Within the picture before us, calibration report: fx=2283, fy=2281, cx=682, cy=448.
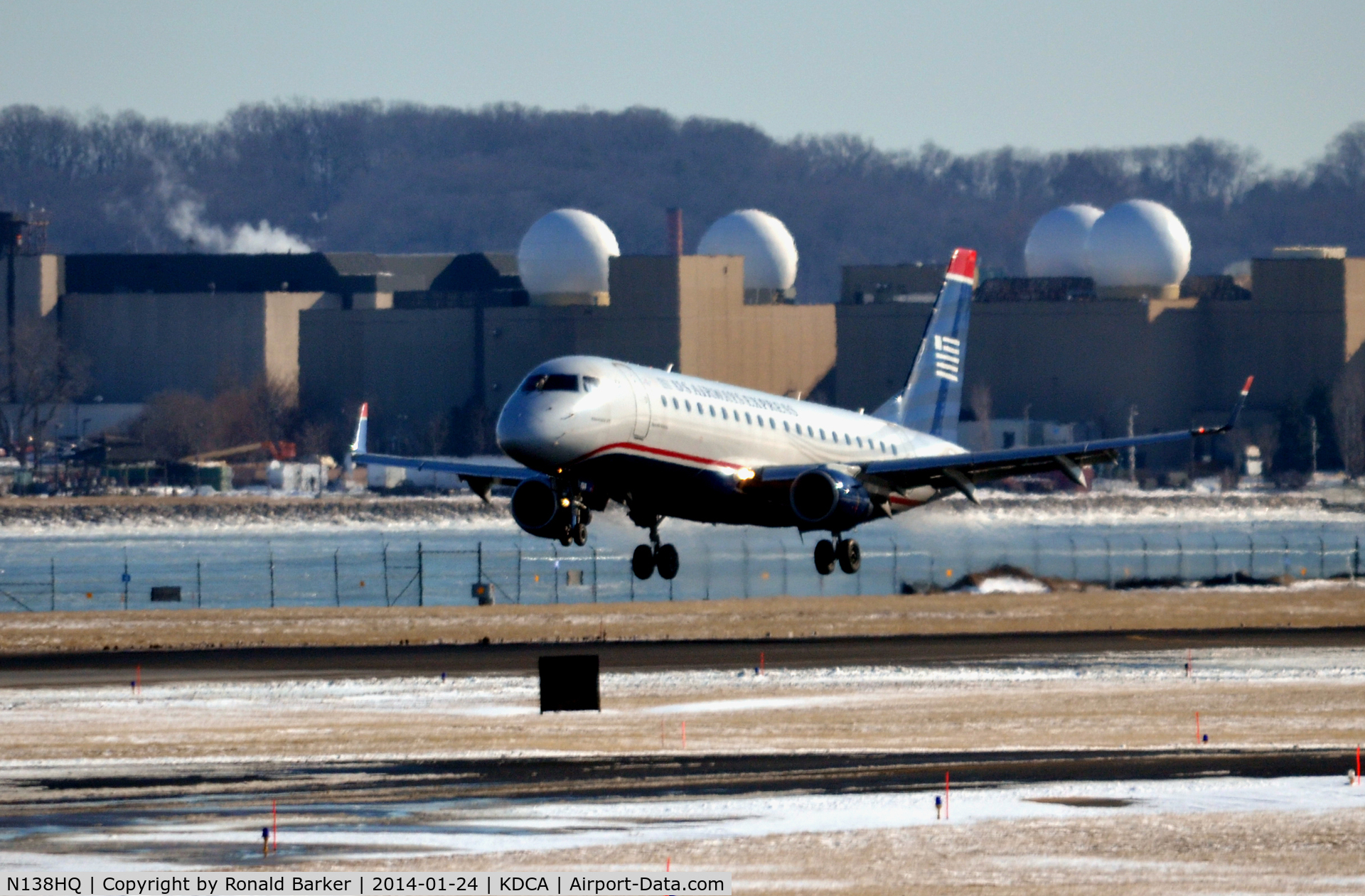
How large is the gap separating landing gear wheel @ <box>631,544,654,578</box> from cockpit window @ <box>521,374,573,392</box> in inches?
310

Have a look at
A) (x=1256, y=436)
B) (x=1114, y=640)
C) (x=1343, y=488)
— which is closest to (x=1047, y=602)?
A: (x=1114, y=640)

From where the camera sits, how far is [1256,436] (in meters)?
199

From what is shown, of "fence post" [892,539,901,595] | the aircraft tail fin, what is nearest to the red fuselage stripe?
the aircraft tail fin

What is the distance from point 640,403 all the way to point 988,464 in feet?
44.6

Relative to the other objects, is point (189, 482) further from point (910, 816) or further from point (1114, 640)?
point (910, 816)

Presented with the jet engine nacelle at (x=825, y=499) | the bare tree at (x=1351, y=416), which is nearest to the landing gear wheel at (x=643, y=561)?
the jet engine nacelle at (x=825, y=499)

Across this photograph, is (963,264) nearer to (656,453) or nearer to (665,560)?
(665,560)

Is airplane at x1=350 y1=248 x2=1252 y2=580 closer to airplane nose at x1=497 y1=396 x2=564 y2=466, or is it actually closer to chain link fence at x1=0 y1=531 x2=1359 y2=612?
airplane nose at x1=497 y1=396 x2=564 y2=466

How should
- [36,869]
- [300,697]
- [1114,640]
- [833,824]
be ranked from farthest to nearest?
[1114,640] < [300,697] < [833,824] < [36,869]

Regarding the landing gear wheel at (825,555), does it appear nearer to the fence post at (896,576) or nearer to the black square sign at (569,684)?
the black square sign at (569,684)

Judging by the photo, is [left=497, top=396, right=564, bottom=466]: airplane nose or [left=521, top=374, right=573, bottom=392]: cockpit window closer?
[left=497, top=396, right=564, bottom=466]: airplane nose

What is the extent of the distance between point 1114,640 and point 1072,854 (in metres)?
41.4
